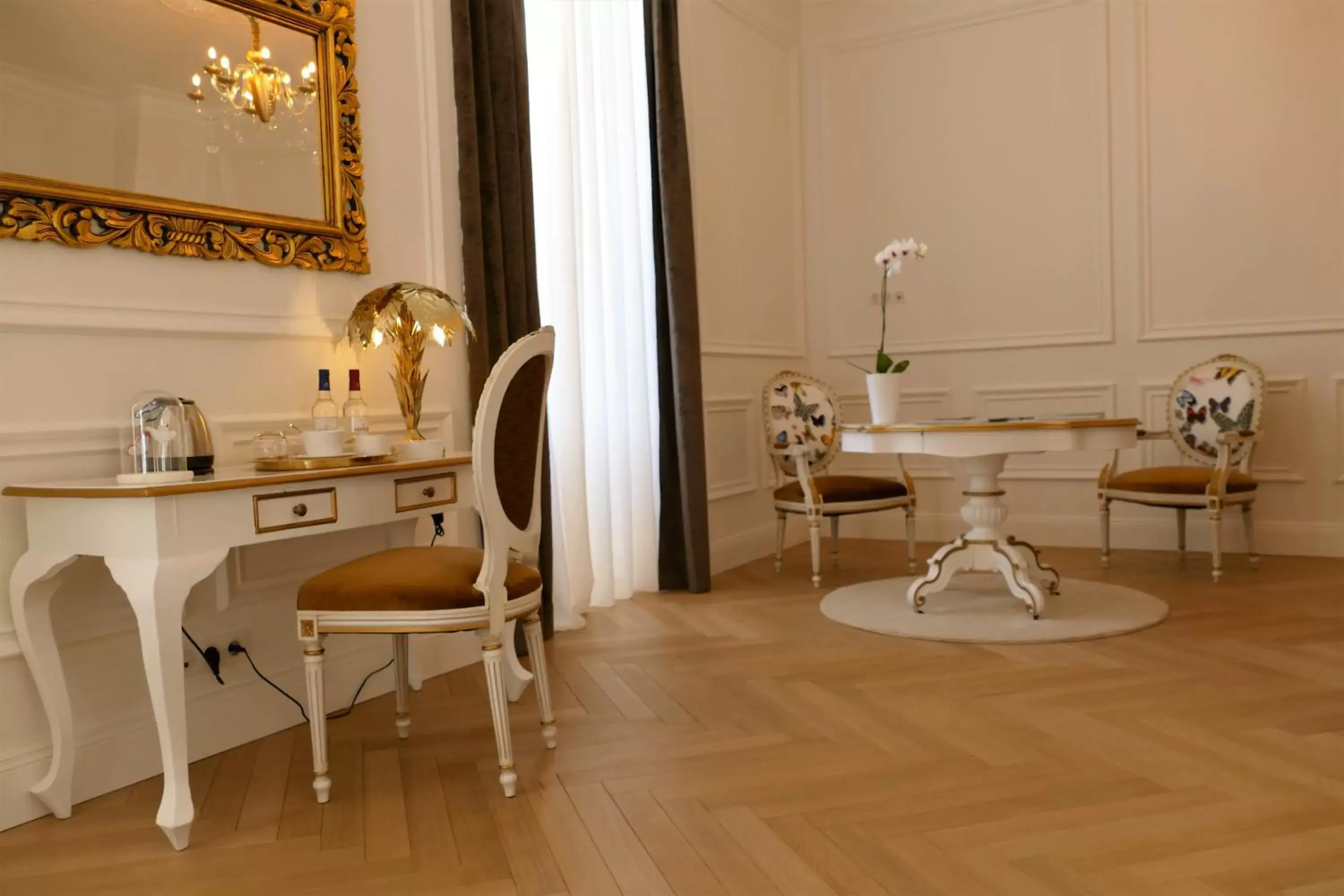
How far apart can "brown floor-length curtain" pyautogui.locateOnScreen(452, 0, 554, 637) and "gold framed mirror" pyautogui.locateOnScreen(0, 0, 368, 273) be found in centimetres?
40

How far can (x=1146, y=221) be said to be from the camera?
5.06 meters

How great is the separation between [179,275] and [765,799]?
73.7 inches

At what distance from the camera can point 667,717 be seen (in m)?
2.76

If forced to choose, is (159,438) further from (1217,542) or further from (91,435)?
(1217,542)

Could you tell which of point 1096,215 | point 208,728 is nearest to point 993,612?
point 1096,215

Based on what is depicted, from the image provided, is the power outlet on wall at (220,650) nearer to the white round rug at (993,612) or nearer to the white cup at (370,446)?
the white cup at (370,446)

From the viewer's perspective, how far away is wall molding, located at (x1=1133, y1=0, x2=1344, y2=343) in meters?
4.97

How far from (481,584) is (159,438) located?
0.78 metres

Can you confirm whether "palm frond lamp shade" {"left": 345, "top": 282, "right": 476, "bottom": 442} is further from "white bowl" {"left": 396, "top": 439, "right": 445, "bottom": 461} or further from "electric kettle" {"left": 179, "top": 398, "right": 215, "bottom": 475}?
"electric kettle" {"left": 179, "top": 398, "right": 215, "bottom": 475}

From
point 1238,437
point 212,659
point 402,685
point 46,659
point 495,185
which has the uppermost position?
point 495,185

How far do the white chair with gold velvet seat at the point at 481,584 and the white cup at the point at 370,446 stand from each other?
292 mm

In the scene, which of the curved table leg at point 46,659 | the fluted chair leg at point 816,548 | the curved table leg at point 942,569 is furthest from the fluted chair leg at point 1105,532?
the curved table leg at point 46,659

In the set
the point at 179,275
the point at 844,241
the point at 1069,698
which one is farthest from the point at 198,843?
the point at 844,241

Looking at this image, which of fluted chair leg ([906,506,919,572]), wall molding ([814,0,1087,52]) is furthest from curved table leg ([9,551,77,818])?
wall molding ([814,0,1087,52])
